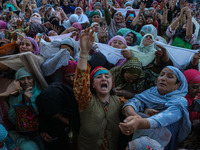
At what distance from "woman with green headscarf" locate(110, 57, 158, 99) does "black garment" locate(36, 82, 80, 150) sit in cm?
76

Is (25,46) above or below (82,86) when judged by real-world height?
above

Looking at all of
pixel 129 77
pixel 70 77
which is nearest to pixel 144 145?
pixel 129 77

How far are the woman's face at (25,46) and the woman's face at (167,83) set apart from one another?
202 cm

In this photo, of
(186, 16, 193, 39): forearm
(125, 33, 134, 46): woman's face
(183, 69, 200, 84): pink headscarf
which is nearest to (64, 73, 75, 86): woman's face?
(183, 69, 200, 84): pink headscarf

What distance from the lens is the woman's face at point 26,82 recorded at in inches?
85.0

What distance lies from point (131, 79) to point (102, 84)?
0.67 meters

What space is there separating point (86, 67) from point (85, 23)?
→ 13.3ft

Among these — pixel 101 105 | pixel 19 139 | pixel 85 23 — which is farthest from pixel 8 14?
pixel 101 105

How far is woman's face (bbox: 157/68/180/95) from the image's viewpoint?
198 cm

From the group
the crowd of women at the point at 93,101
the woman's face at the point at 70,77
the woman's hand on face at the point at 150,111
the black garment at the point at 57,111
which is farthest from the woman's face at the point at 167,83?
the woman's face at the point at 70,77

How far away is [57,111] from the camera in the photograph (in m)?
1.77

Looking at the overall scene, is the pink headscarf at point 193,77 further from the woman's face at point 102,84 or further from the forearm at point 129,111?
the woman's face at point 102,84

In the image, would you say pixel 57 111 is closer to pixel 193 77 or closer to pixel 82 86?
pixel 82 86

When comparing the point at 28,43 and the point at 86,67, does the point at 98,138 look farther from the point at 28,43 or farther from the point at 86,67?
the point at 28,43
